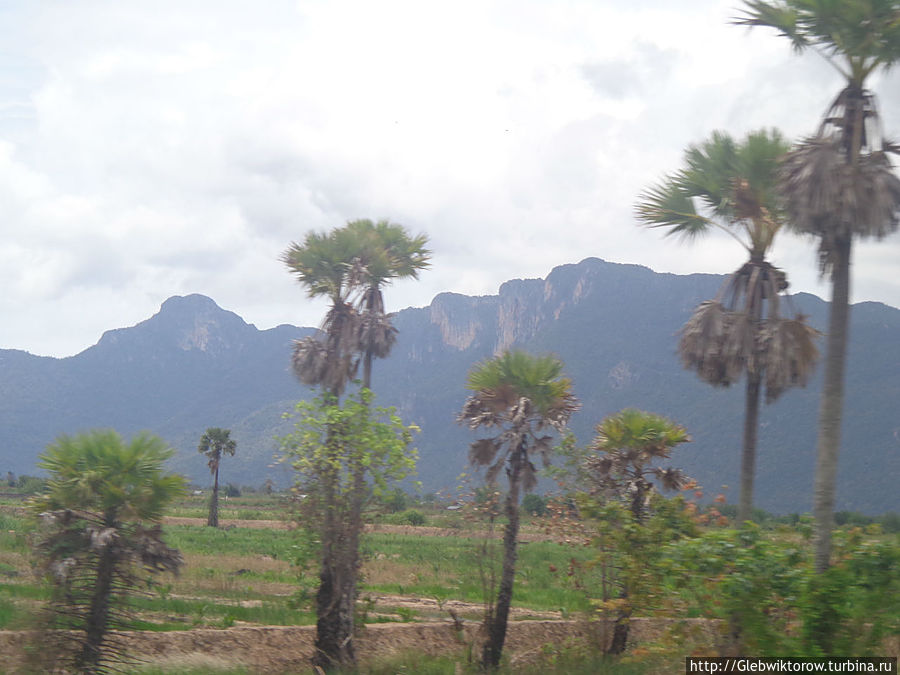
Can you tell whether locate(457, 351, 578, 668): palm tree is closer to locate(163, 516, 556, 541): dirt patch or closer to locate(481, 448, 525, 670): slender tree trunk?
locate(481, 448, 525, 670): slender tree trunk

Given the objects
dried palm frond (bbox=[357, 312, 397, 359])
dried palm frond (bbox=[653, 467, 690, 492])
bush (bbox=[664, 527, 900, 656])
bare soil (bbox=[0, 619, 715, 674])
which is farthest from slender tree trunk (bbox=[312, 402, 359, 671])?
dried palm frond (bbox=[357, 312, 397, 359])

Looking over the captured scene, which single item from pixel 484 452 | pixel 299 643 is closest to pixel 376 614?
pixel 299 643

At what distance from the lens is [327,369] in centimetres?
2269

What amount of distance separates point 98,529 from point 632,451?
9489 mm

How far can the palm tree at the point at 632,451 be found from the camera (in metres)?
14.3

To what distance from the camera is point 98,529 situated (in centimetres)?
890

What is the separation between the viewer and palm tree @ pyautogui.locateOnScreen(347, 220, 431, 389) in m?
21.3

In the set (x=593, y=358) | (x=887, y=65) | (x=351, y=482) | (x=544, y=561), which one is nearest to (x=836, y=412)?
(x=887, y=65)

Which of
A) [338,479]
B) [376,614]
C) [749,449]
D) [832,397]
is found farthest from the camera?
[376,614]

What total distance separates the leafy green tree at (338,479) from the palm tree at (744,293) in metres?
5.89

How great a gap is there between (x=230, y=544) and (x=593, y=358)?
10816cm

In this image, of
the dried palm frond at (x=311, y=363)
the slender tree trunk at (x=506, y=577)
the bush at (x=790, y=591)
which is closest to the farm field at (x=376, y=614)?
the slender tree trunk at (x=506, y=577)

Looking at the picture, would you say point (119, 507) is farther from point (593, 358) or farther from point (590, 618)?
point (593, 358)

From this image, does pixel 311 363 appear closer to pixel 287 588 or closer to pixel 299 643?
pixel 287 588
